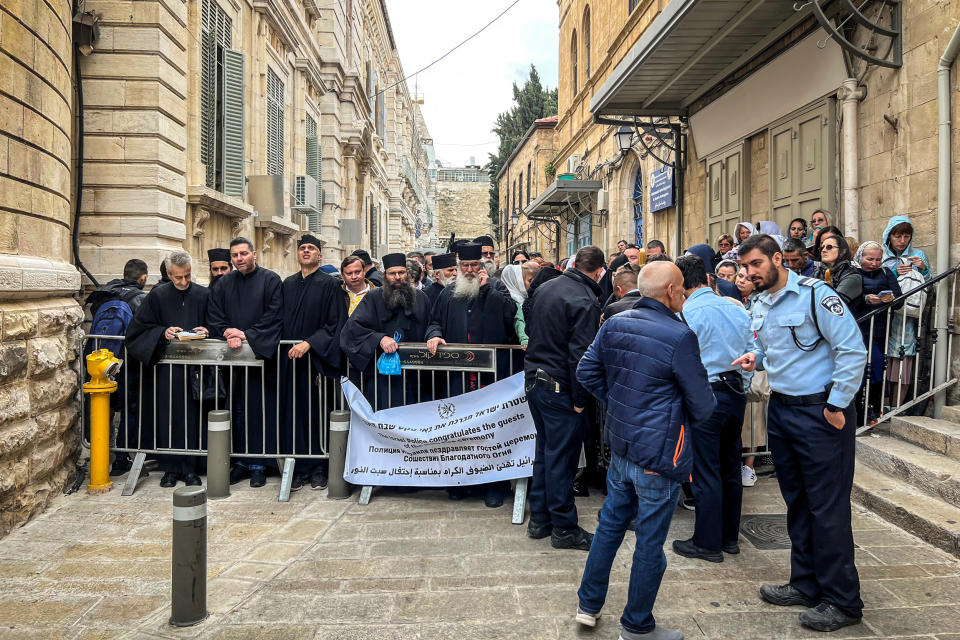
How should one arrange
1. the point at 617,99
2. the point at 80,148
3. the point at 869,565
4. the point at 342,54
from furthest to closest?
the point at 342,54
the point at 617,99
the point at 80,148
the point at 869,565

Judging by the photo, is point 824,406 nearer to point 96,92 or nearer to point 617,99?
→ point 96,92

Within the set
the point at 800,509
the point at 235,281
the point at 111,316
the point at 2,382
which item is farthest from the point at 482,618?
the point at 111,316

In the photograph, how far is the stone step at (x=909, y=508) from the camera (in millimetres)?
4340

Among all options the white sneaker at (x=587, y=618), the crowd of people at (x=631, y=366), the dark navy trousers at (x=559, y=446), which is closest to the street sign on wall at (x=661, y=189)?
the crowd of people at (x=631, y=366)

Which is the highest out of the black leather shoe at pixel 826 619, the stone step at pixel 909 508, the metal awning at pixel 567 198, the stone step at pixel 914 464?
the metal awning at pixel 567 198

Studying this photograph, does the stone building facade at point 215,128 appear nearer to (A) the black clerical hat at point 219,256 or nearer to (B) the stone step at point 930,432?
(A) the black clerical hat at point 219,256

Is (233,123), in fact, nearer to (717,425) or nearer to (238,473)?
(238,473)

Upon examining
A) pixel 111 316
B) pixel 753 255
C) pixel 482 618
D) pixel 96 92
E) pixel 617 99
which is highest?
pixel 617 99

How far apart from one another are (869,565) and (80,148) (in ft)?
28.3

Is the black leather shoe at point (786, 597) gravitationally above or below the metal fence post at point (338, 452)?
below

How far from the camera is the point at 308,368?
605cm

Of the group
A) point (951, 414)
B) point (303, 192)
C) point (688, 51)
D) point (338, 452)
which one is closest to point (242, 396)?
point (338, 452)

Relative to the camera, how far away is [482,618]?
11.7 ft

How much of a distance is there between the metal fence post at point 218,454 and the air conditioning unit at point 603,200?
1458cm
